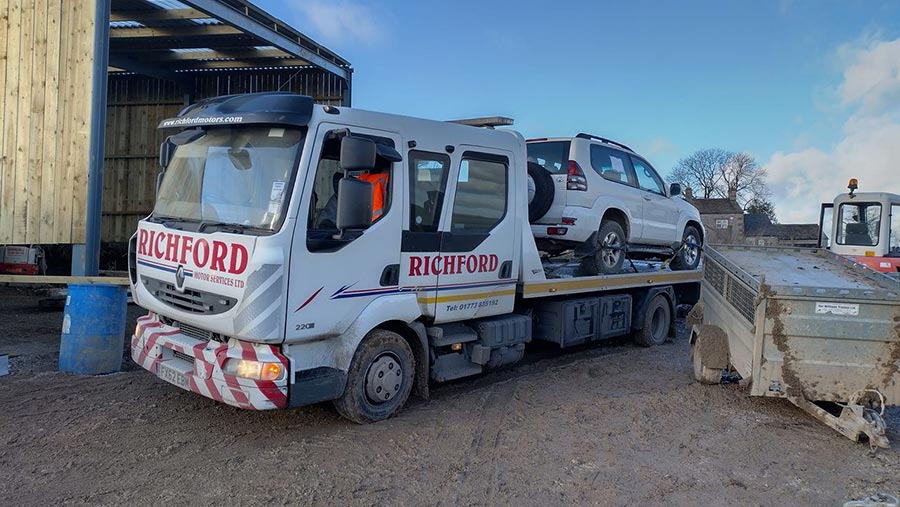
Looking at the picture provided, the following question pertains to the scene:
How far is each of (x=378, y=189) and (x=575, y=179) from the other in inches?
135

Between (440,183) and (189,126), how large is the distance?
222 centimetres

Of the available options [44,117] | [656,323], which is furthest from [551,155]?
[44,117]

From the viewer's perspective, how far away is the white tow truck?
4621 millimetres

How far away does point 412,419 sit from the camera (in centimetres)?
567

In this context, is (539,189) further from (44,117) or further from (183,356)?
(44,117)

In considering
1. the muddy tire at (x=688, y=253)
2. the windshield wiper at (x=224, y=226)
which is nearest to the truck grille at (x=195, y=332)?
the windshield wiper at (x=224, y=226)

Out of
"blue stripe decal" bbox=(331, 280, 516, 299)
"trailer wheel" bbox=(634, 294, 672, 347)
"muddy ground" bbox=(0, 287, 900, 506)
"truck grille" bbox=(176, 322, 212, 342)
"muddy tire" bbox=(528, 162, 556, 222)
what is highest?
"muddy tire" bbox=(528, 162, 556, 222)

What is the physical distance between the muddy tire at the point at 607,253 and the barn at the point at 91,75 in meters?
6.82

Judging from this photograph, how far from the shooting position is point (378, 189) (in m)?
5.27

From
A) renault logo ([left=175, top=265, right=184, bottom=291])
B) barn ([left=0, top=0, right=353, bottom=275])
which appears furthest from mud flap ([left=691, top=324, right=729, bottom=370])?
barn ([left=0, top=0, right=353, bottom=275])

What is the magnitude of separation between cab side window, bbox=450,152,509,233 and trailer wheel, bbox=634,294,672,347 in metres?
4.02

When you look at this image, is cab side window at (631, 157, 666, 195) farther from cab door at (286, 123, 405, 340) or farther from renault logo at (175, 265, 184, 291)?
renault logo at (175, 265, 184, 291)

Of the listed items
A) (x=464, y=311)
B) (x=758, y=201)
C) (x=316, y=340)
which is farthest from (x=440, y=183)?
(x=758, y=201)

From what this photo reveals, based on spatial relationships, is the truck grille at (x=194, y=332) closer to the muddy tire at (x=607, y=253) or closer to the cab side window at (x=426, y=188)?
the cab side window at (x=426, y=188)
